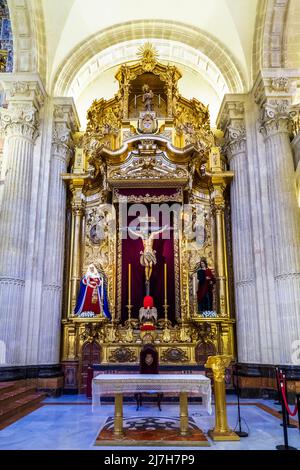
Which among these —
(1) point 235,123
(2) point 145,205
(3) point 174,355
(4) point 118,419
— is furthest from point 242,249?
(4) point 118,419

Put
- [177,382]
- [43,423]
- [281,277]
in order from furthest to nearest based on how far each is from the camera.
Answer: [281,277] → [43,423] → [177,382]

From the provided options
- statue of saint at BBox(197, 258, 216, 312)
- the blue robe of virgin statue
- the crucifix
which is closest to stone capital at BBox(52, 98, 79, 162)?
the crucifix

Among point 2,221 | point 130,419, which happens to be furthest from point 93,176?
point 130,419

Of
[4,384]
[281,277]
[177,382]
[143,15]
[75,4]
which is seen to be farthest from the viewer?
[143,15]

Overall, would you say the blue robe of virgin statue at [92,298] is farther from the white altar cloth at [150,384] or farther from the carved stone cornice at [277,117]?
the carved stone cornice at [277,117]

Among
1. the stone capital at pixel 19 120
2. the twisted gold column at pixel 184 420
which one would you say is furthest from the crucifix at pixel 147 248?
the twisted gold column at pixel 184 420

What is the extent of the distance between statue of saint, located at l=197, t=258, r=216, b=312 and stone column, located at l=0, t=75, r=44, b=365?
4595 mm

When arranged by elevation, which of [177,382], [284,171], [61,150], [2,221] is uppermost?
[61,150]

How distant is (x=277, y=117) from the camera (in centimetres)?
1085

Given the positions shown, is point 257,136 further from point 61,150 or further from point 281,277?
point 61,150

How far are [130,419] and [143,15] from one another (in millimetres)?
11743

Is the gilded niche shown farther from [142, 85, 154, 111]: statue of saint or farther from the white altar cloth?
the white altar cloth

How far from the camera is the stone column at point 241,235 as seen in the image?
10.4 m

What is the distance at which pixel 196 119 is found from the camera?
13320 mm
